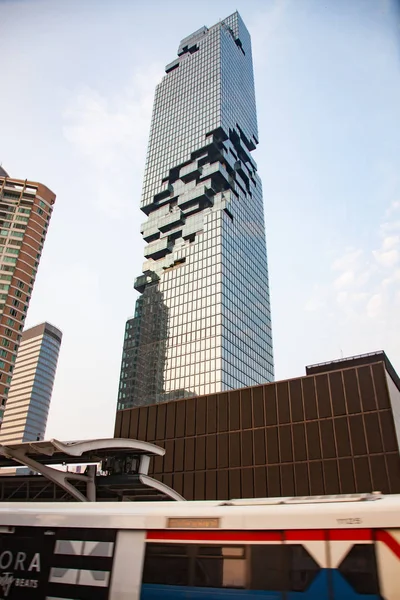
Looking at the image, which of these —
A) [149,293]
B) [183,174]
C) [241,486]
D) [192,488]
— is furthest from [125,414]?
[183,174]

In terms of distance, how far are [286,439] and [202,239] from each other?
9662 cm

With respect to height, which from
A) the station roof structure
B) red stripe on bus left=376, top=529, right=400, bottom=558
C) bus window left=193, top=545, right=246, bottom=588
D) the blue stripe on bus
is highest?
the station roof structure

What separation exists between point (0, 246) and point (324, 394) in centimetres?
8161

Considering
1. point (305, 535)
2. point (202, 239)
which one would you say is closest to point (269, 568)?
point (305, 535)

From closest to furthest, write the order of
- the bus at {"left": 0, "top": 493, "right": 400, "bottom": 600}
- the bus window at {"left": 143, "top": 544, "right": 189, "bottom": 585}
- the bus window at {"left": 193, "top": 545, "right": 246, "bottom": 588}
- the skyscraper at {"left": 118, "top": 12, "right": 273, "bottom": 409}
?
the bus at {"left": 0, "top": 493, "right": 400, "bottom": 600} → the bus window at {"left": 193, "top": 545, "right": 246, "bottom": 588} → the bus window at {"left": 143, "top": 544, "right": 189, "bottom": 585} → the skyscraper at {"left": 118, "top": 12, "right": 273, "bottom": 409}

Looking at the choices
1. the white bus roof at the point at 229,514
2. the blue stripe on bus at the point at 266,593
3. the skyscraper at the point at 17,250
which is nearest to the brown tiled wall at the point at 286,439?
→ the white bus roof at the point at 229,514

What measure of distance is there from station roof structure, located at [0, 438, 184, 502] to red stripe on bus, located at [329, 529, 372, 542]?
1503 centimetres

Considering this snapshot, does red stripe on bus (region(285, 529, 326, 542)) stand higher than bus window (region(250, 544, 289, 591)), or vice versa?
red stripe on bus (region(285, 529, 326, 542))

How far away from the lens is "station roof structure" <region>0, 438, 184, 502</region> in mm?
21484

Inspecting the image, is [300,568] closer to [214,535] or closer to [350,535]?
[350,535]

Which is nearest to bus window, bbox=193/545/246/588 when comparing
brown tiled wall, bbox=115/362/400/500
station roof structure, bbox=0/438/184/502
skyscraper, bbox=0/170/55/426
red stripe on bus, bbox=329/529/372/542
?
red stripe on bus, bbox=329/529/372/542

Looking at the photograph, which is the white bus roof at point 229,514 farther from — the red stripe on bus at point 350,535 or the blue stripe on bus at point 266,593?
the blue stripe on bus at point 266,593

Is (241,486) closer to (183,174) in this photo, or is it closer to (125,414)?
(125,414)

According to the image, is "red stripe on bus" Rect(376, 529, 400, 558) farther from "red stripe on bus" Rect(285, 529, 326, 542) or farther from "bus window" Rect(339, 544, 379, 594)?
"red stripe on bus" Rect(285, 529, 326, 542)
